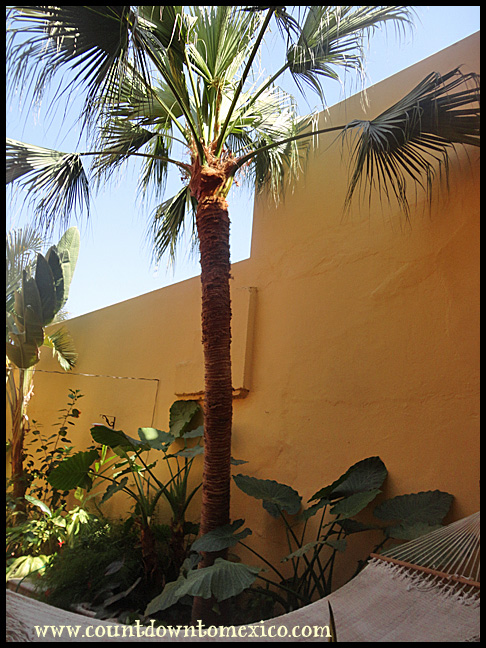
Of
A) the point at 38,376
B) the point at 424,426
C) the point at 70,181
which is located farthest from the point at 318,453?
the point at 38,376

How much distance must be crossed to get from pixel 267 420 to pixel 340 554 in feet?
4.23

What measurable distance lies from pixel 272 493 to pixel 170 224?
2838mm

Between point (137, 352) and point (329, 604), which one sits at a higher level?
point (137, 352)

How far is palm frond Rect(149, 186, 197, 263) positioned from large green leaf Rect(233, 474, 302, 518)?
250cm

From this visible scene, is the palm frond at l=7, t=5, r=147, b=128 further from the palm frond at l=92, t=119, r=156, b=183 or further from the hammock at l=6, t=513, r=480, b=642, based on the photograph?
the hammock at l=6, t=513, r=480, b=642

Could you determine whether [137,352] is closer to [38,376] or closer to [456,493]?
[38,376]

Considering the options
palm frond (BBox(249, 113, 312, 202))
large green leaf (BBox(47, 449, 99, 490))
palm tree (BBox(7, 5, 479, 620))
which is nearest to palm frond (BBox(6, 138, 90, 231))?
palm tree (BBox(7, 5, 479, 620))

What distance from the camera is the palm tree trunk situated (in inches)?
144

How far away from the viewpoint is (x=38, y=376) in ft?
25.7

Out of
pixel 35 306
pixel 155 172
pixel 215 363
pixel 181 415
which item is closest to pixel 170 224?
pixel 155 172

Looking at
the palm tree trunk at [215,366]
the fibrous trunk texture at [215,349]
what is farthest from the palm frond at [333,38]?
the palm tree trunk at [215,366]

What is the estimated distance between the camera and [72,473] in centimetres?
437

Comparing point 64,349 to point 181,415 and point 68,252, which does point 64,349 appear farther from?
point 181,415

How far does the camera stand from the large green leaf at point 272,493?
3.69 m
